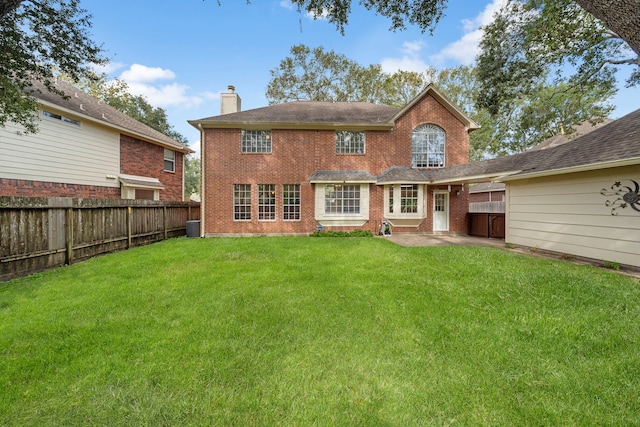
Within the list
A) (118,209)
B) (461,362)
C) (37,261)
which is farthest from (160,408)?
(118,209)

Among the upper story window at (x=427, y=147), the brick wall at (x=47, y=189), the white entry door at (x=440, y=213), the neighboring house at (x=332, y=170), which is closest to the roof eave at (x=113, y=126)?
the brick wall at (x=47, y=189)

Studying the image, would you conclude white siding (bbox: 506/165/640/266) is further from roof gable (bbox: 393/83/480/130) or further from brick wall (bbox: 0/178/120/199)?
brick wall (bbox: 0/178/120/199)

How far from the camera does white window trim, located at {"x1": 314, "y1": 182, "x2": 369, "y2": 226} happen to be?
41.2 feet

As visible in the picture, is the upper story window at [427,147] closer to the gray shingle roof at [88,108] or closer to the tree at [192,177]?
the gray shingle roof at [88,108]

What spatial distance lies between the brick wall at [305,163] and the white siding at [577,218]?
3.86 metres

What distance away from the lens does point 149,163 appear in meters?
14.0

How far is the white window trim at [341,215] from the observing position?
41.2 feet

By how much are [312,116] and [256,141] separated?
3.41m

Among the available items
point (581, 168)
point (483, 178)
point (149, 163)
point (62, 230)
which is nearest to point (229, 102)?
point (149, 163)

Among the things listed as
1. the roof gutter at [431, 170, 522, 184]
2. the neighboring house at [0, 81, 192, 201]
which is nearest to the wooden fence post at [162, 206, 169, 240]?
the neighboring house at [0, 81, 192, 201]

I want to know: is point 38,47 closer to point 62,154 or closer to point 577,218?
point 62,154

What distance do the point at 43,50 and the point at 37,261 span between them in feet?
15.4

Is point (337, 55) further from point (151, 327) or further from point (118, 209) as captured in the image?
point (151, 327)

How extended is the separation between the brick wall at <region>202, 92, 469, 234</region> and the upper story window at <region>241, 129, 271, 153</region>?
0.95 feet
